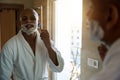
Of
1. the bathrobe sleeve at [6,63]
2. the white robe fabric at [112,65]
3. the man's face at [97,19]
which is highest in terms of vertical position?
the man's face at [97,19]

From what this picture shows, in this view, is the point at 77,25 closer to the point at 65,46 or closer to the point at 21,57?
the point at 65,46

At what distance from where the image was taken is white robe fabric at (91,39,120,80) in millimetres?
368

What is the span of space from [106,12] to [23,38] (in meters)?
1.51

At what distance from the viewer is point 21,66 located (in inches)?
69.1

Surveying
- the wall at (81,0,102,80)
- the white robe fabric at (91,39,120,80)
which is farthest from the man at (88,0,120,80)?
the wall at (81,0,102,80)

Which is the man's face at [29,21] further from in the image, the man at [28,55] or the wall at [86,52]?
the wall at [86,52]

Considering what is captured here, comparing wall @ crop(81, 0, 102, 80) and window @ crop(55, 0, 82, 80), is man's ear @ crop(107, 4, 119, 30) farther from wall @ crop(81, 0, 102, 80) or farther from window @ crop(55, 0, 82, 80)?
window @ crop(55, 0, 82, 80)

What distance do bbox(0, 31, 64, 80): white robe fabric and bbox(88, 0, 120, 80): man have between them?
138cm

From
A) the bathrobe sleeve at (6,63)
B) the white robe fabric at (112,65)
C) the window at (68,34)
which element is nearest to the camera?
the white robe fabric at (112,65)

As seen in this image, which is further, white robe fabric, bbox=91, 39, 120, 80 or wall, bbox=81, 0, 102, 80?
wall, bbox=81, 0, 102, 80

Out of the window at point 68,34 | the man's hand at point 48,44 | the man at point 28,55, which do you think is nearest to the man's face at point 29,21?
the man at point 28,55

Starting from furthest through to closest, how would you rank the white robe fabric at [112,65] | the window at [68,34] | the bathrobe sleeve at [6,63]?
the window at [68,34]
the bathrobe sleeve at [6,63]
the white robe fabric at [112,65]

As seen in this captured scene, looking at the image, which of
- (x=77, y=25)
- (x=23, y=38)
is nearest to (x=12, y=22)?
(x=77, y=25)

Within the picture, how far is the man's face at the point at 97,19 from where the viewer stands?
1.34ft
